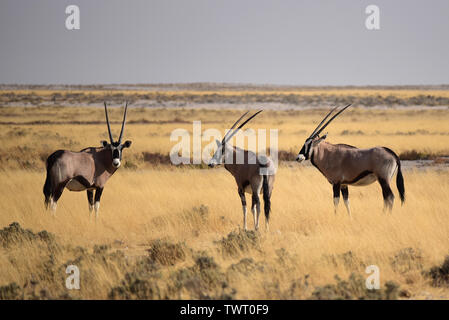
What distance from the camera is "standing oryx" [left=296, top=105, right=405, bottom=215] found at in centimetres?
986

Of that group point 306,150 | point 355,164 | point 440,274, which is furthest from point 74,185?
point 440,274

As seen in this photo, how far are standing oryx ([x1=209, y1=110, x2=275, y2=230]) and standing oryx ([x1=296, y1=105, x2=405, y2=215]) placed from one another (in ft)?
3.69

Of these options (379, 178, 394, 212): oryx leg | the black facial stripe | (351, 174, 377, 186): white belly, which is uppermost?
the black facial stripe

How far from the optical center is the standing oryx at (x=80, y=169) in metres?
9.55

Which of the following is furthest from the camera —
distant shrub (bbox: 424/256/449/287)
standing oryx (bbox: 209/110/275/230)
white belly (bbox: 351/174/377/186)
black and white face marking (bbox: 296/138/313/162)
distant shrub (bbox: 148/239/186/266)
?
black and white face marking (bbox: 296/138/313/162)

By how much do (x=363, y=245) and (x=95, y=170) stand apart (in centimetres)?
542

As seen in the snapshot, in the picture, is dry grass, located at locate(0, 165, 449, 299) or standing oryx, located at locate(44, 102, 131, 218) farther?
standing oryx, located at locate(44, 102, 131, 218)

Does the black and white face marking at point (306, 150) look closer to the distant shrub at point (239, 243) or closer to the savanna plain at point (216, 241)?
the savanna plain at point (216, 241)

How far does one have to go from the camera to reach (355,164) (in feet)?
33.0

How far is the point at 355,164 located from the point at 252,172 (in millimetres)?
2262

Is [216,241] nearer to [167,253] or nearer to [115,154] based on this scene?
[167,253]

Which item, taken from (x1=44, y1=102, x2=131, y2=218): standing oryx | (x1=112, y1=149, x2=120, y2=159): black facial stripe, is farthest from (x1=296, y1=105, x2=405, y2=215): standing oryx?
(x1=44, y1=102, x2=131, y2=218): standing oryx

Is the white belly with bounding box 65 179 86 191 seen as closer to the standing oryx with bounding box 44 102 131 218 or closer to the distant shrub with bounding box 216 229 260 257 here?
the standing oryx with bounding box 44 102 131 218
